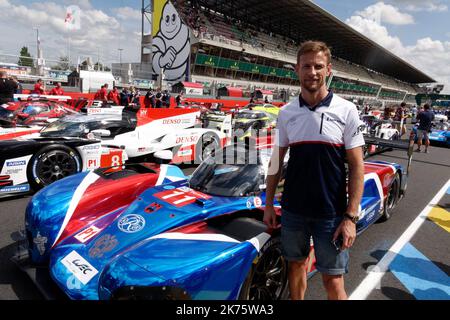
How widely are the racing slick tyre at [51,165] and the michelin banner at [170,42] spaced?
3368cm

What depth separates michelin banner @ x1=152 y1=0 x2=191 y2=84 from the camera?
3716cm

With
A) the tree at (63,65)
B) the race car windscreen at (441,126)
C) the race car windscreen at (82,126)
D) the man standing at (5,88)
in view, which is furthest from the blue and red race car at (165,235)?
the tree at (63,65)

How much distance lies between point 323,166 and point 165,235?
1.18 m

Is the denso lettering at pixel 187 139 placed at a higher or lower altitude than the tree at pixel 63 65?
lower

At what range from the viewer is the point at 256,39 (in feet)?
154

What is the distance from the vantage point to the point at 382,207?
163 inches

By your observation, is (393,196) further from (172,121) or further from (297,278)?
(172,121)

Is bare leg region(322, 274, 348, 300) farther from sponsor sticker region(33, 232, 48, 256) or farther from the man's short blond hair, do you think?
sponsor sticker region(33, 232, 48, 256)

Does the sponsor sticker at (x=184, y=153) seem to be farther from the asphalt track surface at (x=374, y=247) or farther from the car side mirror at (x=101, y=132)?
the asphalt track surface at (x=374, y=247)

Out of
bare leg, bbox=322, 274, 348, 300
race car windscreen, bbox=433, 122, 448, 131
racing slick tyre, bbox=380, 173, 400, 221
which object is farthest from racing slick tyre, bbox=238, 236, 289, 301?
race car windscreen, bbox=433, 122, 448, 131

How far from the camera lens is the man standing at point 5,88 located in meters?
8.02

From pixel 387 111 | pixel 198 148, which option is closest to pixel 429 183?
pixel 198 148

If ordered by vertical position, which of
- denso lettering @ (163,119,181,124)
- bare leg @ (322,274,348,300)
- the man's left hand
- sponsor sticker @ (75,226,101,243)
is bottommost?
sponsor sticker @ (75,226,101,243)

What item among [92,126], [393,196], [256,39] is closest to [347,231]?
[393,196]
